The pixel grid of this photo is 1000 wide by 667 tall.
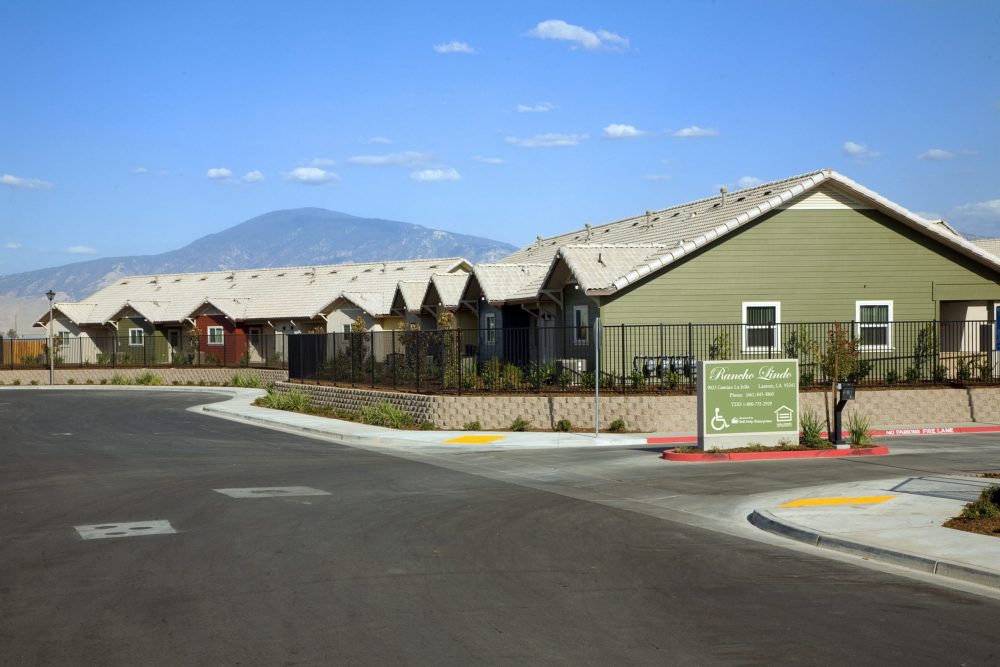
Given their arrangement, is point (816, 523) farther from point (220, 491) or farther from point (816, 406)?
point (816, 406)

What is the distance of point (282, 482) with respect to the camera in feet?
58.7

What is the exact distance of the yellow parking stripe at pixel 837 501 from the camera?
1484 cm

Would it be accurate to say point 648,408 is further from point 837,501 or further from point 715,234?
point 837,501

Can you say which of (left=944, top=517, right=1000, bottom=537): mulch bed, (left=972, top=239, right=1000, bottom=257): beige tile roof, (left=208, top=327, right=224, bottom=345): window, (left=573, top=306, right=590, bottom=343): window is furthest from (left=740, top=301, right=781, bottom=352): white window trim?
(left=208, top=327, right=224, bottom=345): window

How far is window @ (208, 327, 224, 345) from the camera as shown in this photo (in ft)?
213

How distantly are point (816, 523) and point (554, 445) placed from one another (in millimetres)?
11130

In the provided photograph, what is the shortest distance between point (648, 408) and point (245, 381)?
30742 mm

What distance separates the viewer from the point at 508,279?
4078 cm

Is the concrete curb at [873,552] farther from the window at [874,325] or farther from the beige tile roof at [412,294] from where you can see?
the beige tile roof at [412,294]

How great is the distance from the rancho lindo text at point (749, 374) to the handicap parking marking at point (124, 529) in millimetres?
11421

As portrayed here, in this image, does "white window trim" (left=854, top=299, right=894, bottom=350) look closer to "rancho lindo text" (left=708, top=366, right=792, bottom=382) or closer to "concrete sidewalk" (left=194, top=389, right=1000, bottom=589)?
"rancho lindo text" (left=708, top=366, right=792, bottom=382)

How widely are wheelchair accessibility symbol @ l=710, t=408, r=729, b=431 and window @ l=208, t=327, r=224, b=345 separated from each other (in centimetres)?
4804

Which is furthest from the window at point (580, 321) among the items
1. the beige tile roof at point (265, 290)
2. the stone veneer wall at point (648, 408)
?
the beige tile roof at point (265, 290)

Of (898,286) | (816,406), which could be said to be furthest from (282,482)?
(898,286)
